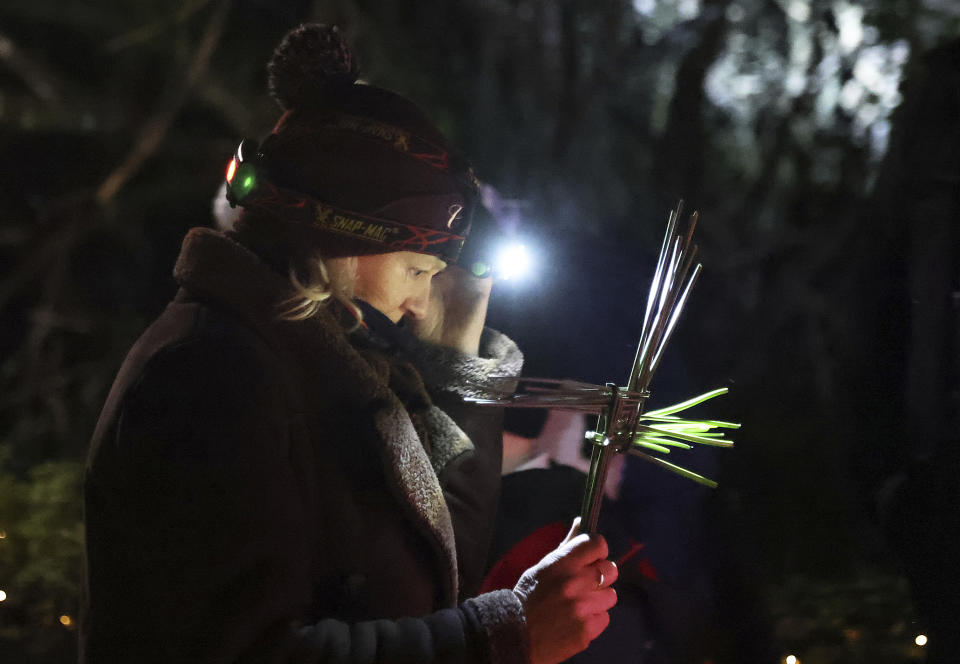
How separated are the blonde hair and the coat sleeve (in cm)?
12

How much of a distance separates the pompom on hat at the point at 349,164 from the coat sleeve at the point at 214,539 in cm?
32

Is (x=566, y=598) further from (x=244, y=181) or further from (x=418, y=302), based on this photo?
(x=244, y=181)

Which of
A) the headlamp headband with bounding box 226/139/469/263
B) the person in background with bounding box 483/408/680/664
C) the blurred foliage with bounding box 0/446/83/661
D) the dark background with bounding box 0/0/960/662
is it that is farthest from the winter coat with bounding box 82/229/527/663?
the blurred foliage with bounding box 0/446/83/661

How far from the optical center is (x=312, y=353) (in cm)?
158

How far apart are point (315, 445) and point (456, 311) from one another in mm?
648

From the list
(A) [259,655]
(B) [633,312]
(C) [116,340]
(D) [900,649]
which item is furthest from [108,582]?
(C) [116,340]

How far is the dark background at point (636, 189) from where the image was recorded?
3.23 meters

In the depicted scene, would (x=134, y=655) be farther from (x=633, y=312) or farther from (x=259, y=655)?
(x=633, y=312)

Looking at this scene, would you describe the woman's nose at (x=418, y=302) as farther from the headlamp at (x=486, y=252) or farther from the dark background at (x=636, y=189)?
the dark background at (x=636, y=189)

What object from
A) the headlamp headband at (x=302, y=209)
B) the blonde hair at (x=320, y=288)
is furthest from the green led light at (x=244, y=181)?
the blonde hair at (x=320, y=288)

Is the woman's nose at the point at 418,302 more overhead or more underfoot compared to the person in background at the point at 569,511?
more overhead

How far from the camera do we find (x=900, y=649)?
352 centimetres

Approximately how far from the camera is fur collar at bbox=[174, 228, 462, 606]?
1.55 meters

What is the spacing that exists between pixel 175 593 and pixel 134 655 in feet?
0.44
